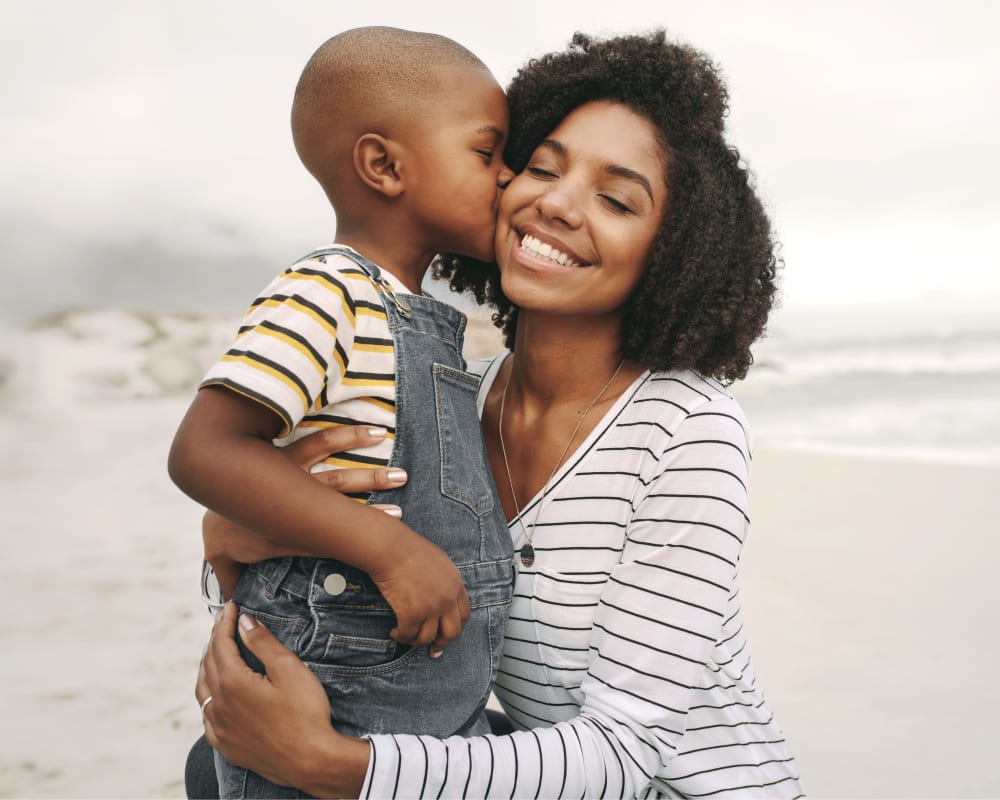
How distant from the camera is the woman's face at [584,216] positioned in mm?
1730

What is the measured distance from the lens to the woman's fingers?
1396 millimetres

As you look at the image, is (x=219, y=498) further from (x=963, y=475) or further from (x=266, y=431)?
(x=963, y=475)

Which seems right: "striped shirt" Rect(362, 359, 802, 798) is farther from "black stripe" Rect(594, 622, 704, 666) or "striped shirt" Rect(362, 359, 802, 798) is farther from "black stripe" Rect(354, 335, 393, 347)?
"black stripe" Rect(354, 335, 393, 347)

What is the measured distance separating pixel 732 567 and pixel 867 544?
461cm

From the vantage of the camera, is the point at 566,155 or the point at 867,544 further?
the point at 867,544

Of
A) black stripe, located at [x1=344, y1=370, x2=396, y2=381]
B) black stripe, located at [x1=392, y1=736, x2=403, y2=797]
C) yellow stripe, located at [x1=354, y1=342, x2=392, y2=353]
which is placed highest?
yellow stripe, located at [x1=354, y1=342, x2=392, y2=353]

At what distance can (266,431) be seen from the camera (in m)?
1.33

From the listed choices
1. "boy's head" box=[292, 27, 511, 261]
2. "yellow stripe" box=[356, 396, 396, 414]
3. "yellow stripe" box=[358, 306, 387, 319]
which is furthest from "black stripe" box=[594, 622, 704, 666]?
"boy's head" box=[292, 27, 511, 261]

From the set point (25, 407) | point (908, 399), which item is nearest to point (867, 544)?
point (25, 407)

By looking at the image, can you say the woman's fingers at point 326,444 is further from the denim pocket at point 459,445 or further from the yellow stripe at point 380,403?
the denim pocket at point 459,445

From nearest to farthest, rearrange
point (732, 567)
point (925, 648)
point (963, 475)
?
point (732, 567) → point (925, 648) → point (963, 475)

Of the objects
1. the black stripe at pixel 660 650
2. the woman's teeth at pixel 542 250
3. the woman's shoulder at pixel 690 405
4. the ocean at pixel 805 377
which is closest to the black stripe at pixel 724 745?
the black stripe at pixel 660 650

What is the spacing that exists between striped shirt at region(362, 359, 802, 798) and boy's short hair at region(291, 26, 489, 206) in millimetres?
718

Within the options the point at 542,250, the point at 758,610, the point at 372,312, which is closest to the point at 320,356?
the point at 372,312
